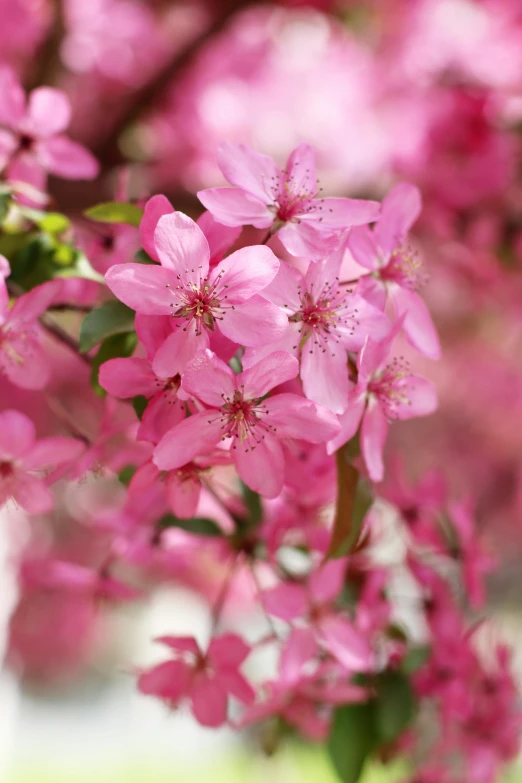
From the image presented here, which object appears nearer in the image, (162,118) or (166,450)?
(166,450)

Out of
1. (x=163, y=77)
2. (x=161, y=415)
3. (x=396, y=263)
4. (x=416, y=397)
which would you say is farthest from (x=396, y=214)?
(x=163, y=77)

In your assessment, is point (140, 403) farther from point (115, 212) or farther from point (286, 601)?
point (286, 601)

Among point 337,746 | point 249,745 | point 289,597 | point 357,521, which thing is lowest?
point 249,745

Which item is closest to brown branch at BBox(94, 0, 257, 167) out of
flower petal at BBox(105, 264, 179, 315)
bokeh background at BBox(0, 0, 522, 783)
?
bokeh background at BBox(0, 0, 522, 783)

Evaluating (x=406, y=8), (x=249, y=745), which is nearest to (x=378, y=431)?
(x=406, y=8)

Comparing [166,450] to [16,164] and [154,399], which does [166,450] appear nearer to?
[154,399]

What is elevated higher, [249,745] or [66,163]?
[66,163]

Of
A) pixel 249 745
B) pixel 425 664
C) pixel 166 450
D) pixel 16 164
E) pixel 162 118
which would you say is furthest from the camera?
pixel 249 745
